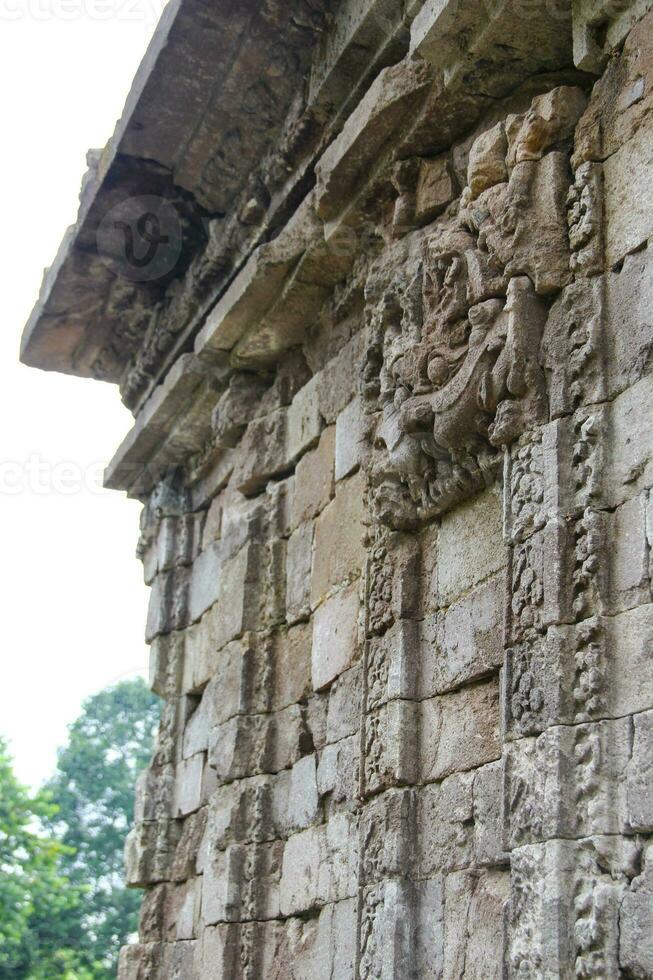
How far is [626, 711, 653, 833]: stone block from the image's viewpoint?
2834 mm

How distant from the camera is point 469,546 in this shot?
4.12 meters

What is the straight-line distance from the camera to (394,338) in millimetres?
4555

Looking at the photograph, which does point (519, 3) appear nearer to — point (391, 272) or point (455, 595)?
point (391, 272)

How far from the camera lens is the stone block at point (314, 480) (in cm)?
559

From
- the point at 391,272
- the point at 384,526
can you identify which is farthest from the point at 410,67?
the point at 384,526

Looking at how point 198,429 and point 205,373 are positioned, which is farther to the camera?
point 198,429

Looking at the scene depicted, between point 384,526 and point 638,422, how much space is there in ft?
4.91

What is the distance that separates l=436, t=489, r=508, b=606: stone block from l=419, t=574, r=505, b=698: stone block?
4 centimetres

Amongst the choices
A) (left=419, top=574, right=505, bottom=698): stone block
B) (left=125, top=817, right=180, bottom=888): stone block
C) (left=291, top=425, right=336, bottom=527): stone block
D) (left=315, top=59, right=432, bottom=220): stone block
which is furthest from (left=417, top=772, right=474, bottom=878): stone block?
(left=125, top=817, right=180, bottom=888): stone block

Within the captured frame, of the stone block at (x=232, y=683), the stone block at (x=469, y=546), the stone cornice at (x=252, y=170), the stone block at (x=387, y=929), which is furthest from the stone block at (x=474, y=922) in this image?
the stone cornice at (x=252, y=170)

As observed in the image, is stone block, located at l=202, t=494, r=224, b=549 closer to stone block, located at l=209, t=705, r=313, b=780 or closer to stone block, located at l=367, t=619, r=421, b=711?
stone block, located at l=209, t=705, r=313, b=780

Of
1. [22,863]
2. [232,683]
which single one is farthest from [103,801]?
[232,683]

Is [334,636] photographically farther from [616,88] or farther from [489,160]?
[616,88]

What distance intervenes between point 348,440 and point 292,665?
104cm
